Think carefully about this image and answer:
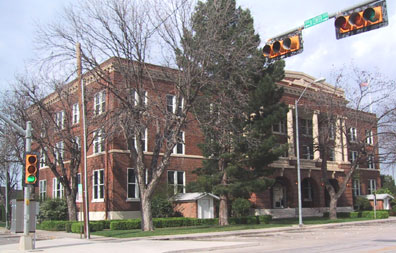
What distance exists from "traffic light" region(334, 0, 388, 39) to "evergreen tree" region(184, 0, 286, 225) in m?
15.0

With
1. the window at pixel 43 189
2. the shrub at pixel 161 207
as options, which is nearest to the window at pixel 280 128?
the shrub at pixel 161 207

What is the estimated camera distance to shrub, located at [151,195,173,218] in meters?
33.1

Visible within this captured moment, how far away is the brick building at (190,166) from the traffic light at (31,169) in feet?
25.7

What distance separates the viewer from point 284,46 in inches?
437

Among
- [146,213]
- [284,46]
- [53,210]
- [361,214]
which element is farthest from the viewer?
[361,214]

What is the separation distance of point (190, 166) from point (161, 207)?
6.32 metres

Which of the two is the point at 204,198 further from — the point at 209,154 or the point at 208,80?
the point at 208,80

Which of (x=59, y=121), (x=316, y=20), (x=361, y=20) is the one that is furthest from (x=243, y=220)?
(x=361, y=20)

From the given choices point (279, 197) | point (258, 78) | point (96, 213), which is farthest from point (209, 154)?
point (279, 197)

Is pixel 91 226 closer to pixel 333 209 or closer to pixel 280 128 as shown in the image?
pixel 333 209

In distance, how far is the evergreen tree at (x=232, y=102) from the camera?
84.0 ft

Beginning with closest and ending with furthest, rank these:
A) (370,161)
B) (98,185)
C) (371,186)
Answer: (98,185), (370,161), (371,186)

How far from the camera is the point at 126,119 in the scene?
24328 millimetres

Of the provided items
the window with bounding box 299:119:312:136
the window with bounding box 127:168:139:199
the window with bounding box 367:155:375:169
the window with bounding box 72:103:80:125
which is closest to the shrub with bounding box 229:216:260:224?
the window with bounding box 127:168:139:199
